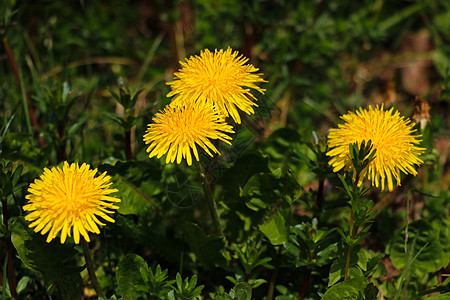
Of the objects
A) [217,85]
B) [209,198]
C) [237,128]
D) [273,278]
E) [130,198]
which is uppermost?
[217,85]

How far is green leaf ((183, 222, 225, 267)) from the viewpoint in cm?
224

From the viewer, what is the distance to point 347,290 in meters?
2.00

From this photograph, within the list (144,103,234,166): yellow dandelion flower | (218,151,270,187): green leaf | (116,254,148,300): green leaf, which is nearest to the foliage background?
(218,151,270,187): green leaf

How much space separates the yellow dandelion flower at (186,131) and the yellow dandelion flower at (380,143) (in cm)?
51

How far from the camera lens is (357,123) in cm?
207

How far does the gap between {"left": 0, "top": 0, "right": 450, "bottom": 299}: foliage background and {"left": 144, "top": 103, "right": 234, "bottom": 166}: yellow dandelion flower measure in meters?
0.35

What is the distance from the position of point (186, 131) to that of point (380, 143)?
0.81 metres

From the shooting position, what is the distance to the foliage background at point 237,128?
239cm

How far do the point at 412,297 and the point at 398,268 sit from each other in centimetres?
20

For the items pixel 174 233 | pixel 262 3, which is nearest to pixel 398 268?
pixel 174 233

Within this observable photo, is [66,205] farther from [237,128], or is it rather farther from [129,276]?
[237,128]

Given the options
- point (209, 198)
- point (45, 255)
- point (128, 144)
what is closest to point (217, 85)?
point (209, 198)

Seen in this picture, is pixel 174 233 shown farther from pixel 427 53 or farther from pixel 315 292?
pixel 427 53

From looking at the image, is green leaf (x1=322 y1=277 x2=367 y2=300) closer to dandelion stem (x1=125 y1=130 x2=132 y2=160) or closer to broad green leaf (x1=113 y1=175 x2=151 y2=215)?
broad green leaf (x1=113 y1=175 x2=151 y2=215)
